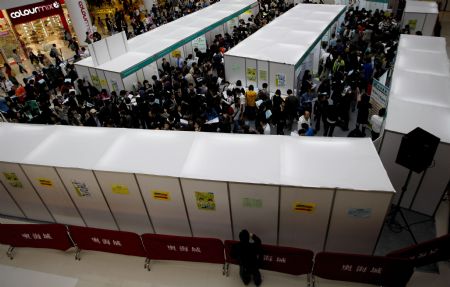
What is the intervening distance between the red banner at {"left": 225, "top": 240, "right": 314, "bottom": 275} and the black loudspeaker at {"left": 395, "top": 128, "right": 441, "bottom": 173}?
9.05 feet

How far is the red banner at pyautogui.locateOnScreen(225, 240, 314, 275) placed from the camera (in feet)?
19.2

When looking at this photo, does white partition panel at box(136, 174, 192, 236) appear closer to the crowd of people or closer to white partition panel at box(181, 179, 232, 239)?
white partition panel at box(181, 179, 232, 239)

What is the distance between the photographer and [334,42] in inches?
605

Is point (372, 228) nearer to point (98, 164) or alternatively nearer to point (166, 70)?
point (98, 164)

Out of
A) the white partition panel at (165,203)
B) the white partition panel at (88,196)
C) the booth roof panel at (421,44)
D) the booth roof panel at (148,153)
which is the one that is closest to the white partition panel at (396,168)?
the booth roof panel at (148,153)

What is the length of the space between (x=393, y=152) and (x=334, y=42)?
991cm

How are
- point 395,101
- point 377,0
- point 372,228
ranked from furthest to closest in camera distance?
point 377,0 < point 395,101 < point 372,228

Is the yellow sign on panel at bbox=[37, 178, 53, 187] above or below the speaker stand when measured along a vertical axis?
above

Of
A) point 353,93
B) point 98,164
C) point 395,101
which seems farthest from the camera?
point 353,93

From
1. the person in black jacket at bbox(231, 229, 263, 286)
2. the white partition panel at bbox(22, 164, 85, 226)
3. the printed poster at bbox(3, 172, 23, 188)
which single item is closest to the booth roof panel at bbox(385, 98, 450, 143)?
the person in black jacket at bbox(231, 229, 263, 286)

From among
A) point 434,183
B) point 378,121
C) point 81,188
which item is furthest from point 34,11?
point 434,183

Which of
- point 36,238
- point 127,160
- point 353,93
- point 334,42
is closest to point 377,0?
point 334,42

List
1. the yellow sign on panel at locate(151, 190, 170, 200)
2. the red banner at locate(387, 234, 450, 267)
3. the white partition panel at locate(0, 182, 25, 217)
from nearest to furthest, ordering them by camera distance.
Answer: the red banner at locate(387, 234, 450, 267) → the yellow sign on panel at locate(151, 190, 170, 200) → the white partition panel at locate(0, 182, 25, 217)

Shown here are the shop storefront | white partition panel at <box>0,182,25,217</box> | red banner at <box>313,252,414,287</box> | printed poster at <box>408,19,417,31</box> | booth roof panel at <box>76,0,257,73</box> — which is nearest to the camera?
red banner at <box>313,252,414,287</box>
